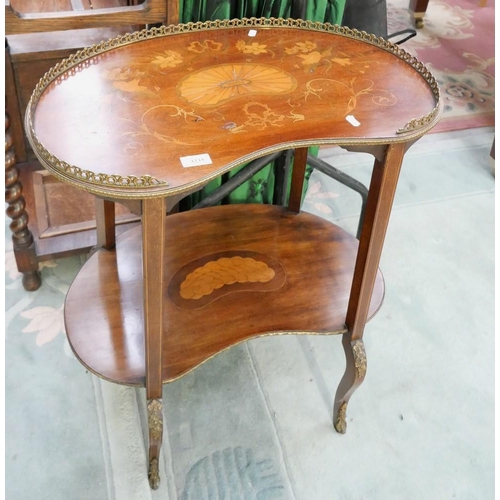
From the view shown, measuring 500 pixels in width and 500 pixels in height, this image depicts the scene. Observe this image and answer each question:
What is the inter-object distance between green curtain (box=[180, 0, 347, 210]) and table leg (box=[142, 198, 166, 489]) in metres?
0.63

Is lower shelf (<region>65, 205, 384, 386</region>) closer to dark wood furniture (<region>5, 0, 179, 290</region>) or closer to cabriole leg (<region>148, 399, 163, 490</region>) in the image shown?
cabriole leg (<region>148, 399, 163, 490</region>)

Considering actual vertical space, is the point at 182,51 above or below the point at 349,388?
above

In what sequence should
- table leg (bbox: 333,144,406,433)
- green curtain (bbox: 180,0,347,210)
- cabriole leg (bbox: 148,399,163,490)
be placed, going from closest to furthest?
table leg (bbox: 333,144,406,433) → cabriole leg (bbox: 148,399,163,490) → green curtain (bbox: 180,0,347,210)

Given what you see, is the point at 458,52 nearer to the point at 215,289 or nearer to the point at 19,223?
the point at 215,289

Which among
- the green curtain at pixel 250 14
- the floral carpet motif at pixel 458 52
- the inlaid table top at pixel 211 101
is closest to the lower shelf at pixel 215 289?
the green curtain at pixel 250 14

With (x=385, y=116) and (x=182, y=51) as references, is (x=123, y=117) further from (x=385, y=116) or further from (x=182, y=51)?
(x=385, y=116)

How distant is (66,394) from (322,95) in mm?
848

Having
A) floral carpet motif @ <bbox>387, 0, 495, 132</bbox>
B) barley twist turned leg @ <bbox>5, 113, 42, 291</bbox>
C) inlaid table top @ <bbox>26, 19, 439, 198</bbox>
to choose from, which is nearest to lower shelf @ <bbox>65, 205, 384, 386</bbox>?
barley twist turned leg @ <bbox>5, 113, 42, 291</bbox>

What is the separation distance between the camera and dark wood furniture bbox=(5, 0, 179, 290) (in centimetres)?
118

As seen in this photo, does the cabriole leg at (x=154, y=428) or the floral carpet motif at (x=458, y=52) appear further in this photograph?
the floral carpet motif at (x=458, y=52)

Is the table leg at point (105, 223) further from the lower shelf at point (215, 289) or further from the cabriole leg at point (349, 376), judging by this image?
the cabriole leg at point (349, 376)

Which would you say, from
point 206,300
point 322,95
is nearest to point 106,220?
point 206,300

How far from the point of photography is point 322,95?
0.98 metres

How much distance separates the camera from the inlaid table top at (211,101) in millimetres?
811
